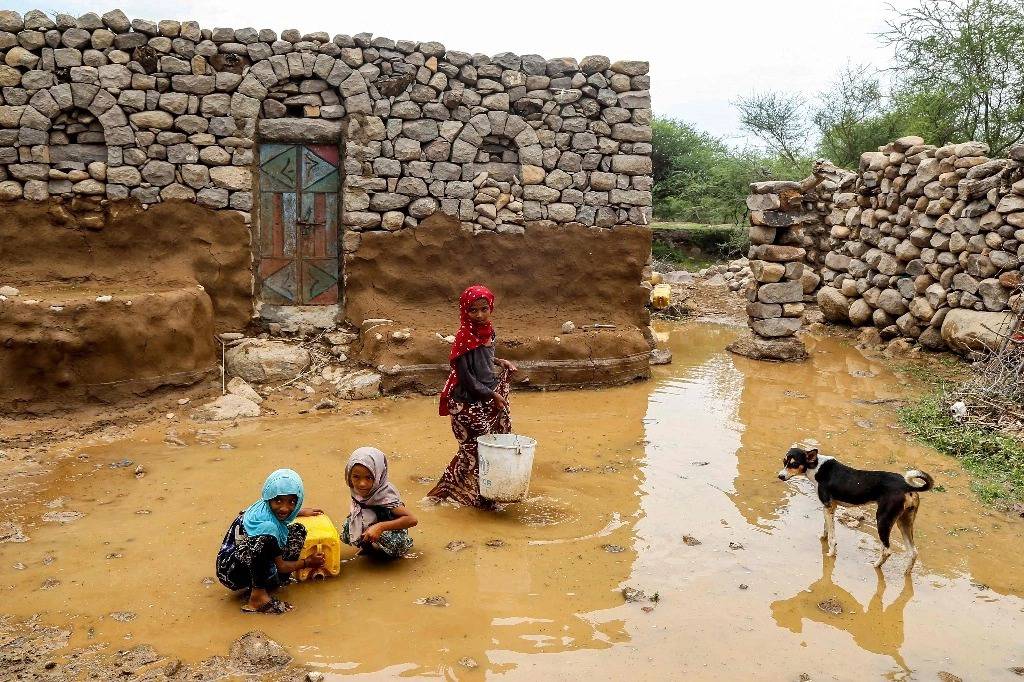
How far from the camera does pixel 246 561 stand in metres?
4.06

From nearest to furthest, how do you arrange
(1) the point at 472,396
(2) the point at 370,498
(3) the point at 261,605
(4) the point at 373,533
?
(3) the point at 261,605, (4) the point at 373,533, (2) the point at 370,498, (1) the point at 472,396

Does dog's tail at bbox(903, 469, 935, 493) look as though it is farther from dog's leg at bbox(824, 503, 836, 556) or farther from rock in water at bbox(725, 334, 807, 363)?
rock in water at bbox(725, 334, 807, 363)

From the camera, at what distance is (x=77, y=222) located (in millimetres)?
8461

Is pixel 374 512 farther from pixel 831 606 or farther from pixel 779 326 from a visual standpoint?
pixel 779 326

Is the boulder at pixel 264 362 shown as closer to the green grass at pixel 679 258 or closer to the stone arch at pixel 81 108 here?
the stone arch at pixel 81 108

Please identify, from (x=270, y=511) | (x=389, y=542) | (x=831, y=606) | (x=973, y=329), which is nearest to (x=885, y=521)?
(x=831, y=606)

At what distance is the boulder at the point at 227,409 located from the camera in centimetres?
768

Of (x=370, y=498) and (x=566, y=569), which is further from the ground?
(x=370, y=498)

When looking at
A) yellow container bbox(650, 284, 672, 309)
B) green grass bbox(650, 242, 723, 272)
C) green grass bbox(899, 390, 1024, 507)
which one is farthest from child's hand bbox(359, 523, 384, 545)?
green grass bbox(650, 242, 723, 272)

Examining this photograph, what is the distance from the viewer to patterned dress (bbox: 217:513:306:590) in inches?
159

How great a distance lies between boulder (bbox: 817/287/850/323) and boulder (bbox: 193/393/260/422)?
10034mm

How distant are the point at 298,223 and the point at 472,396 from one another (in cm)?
455

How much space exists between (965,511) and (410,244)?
19.4 ft

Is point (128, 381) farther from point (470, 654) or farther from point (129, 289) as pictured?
point (470, 654)
